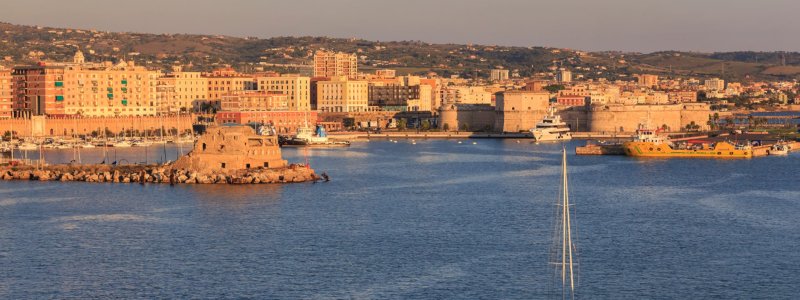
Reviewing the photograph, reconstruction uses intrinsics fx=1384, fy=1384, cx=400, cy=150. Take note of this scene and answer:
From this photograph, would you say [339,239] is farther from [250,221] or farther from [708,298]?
[708,298]

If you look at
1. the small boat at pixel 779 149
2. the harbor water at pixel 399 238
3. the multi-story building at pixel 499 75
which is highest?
the multi-story building at pixel 499 75

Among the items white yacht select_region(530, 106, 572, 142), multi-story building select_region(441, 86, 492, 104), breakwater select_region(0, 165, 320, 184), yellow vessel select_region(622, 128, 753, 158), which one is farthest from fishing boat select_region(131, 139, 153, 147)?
multi-story building select_region(441, 86, 492, 104)

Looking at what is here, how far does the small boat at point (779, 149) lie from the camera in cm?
6481

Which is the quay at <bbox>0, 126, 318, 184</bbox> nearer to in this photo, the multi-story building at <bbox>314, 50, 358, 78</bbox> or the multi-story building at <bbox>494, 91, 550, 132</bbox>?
the multi-story building at <bbox>494, 91, 550, 132</bbox>

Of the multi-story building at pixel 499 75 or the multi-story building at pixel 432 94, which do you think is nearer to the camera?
the multi-story building at pixel 432 94

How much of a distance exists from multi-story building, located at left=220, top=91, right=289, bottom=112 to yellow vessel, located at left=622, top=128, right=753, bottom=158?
32581mm

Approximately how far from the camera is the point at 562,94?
110 meters

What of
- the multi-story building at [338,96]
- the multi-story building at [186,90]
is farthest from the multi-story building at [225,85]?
the multi-story building at [338,96]

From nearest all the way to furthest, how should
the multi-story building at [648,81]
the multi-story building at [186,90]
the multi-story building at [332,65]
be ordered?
the multi-story building at [186,90] → the multi-story building at [332,65] → the multi-story building at [648,81]

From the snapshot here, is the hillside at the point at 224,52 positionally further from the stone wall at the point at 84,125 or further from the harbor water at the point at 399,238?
the harbor water at the point at 399,238

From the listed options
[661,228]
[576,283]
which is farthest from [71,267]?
[661,228]

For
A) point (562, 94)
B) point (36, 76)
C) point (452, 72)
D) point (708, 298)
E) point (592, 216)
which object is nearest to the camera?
point (708, 298)

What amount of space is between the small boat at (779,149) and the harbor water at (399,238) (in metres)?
17.2

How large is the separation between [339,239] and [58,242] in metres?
5.94
